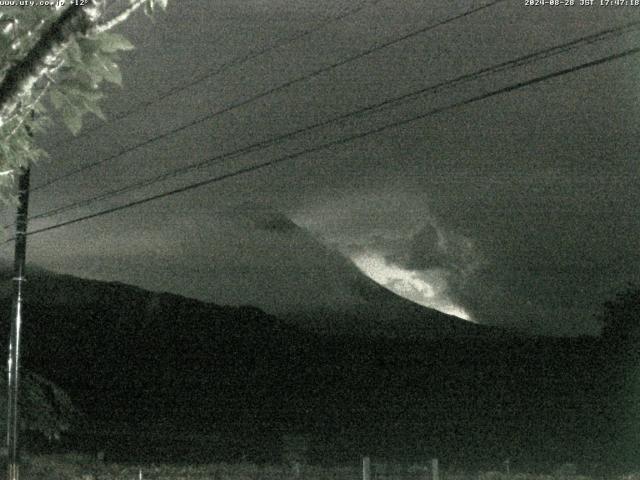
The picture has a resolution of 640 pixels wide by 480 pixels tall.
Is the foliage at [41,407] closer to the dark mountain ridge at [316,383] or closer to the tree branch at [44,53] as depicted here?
the dark mountain ridge at [316,383]

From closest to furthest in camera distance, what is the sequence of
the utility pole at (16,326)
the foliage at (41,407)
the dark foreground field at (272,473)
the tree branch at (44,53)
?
the tree branch at (44,53) < the utility pole at (16,326) < the dark foreground field at (272,473) < the foliage at (41,407)

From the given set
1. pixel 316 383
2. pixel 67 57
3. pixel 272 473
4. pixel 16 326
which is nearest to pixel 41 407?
pixel 16 326

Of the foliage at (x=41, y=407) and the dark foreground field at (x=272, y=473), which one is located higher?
the foliage at (x=41, y=407)

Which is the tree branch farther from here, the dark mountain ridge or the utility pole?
the dark mountain ridge

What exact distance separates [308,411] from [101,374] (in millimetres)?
22012

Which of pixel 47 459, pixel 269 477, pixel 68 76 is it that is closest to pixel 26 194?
pixel 269 477

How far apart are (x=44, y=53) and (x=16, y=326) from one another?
632 inches

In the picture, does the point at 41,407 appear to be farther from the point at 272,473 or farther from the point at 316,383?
the point at 316,383

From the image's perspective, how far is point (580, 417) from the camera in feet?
162

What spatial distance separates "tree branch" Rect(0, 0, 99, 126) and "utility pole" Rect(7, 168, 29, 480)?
47.7ft

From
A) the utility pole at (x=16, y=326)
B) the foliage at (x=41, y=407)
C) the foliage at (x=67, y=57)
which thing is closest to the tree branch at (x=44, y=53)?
the foliage at (x=67, y=57)

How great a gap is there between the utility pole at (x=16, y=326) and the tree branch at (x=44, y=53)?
1455cm

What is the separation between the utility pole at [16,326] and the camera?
19297mm

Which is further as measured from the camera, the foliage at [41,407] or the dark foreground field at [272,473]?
the foliage at [41,407]
